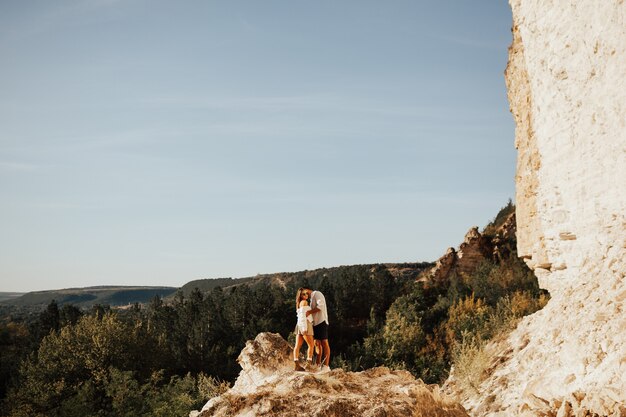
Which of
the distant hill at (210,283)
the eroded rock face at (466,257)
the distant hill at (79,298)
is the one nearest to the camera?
the eroded rock face at (466,257)

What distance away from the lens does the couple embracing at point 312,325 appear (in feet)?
26.1

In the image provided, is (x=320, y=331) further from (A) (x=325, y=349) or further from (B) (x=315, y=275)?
(B) (x=315, y=275)

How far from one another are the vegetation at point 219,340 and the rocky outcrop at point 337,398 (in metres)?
4.30

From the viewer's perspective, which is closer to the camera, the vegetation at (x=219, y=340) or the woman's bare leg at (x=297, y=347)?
the woman's bare leg at (x=297, y=347)

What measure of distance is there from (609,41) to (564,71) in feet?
4.18

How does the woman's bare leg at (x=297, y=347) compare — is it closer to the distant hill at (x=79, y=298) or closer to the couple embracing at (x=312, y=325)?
the couple embracing at (x=312, y=325)

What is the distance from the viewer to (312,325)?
26.6ft

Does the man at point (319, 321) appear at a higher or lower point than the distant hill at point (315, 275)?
higher

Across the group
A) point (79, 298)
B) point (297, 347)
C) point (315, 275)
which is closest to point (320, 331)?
→ point (297, 347)

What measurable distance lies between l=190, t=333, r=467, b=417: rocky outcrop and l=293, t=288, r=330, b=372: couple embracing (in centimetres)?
153

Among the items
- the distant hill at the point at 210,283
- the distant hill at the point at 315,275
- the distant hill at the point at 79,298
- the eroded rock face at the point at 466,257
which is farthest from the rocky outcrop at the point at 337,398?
the distant hill at the point at 79,298

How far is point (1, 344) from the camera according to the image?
51406mm

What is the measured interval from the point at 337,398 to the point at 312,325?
2.94m

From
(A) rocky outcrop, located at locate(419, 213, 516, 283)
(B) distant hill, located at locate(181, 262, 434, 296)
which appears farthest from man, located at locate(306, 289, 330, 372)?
(B) distant hill, located at locate(181, 262, 434, 296)
